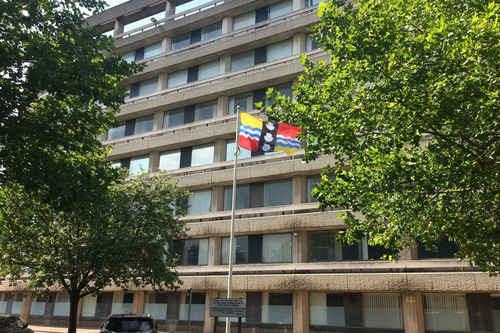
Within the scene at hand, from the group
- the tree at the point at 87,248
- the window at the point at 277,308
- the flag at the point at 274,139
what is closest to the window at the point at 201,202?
the window at the point at 277,308

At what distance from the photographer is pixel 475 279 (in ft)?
63.3

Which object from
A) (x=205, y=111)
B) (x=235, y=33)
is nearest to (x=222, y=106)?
(x=205, y=111)

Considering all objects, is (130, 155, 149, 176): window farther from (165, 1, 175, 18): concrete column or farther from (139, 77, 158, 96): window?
(165, 1, 175, 18): concrete column

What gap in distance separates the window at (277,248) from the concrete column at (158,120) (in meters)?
12.3

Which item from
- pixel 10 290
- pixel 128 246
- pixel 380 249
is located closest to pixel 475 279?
pixel 380 249

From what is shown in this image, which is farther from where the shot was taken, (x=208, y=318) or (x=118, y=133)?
(x=118, y=133)

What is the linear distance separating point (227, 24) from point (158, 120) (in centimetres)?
886

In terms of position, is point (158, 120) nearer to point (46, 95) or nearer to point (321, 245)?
point (321, 245)

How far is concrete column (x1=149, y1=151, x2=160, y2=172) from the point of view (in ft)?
102

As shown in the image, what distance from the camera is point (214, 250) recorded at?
2670cm

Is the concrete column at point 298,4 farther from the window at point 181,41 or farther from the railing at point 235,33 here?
the window at point 181,41

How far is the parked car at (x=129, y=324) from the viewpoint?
11727 mm

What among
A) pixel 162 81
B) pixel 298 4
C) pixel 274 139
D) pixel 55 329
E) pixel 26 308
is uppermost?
pixel 298 4

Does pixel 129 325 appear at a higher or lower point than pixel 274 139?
lower
